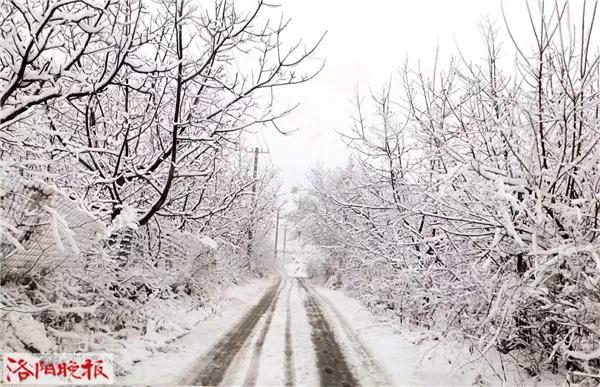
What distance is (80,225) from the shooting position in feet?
21.1

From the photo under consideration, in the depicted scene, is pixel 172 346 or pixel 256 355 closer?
pixel 256 355

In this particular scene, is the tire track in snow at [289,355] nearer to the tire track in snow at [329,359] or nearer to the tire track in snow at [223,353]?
the tire track in snow at [329,359]

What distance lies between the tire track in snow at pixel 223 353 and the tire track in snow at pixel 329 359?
151 cm

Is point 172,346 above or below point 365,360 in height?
above

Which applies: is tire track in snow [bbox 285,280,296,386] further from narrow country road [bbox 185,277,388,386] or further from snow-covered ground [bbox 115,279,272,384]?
snow-covered ground [bbox 115,279,272,384]

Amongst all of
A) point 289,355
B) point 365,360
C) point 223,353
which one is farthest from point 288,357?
point 365,360

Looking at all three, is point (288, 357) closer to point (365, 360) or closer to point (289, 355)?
point (289, 355)

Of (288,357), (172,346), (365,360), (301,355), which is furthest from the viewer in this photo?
(172,346)

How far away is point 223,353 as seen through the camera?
8.16 meters

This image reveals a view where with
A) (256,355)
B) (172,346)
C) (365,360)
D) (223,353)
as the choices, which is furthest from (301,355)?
(172,346)

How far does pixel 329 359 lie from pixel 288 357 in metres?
0.74

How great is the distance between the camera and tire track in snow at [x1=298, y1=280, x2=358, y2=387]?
673 centimetres

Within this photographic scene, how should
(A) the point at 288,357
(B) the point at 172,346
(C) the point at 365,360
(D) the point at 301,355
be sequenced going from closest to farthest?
(A) the point at 288,357, (C) the point at 365,360, (D) the point at 301,355, (B) the point at 172,346

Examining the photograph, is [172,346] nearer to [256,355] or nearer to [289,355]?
[256,355]
